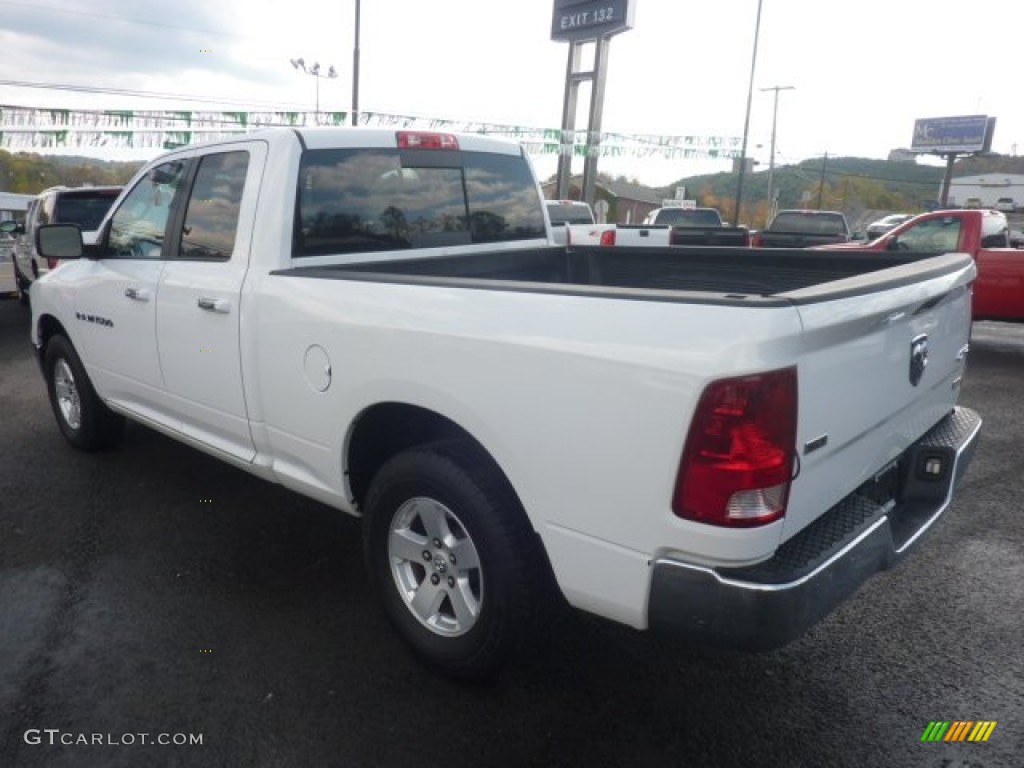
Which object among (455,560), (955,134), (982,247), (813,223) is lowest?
(455,560)

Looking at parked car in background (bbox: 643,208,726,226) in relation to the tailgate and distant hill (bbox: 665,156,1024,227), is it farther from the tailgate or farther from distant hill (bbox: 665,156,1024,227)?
distant hill (bbox: 665,156,1024,227)

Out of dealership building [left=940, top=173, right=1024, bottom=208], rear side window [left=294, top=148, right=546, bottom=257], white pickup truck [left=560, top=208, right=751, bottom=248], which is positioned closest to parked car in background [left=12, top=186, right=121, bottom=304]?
white pickup truck [left=560, top=208, right=751, bottom=248]

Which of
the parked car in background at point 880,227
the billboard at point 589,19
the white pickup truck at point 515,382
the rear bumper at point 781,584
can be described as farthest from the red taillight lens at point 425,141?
the billboard at point 589,19

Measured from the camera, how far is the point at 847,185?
340 feet

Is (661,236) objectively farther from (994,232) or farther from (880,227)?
(880,227)

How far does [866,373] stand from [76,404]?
4.85 metres

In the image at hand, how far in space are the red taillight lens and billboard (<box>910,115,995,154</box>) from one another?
291 ft

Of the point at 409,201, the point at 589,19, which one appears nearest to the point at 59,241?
the point at 409,201

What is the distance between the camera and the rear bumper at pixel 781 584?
194 cm

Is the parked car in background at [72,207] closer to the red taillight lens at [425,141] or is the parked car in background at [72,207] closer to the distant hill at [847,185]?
the red taillight lens at [425,141]

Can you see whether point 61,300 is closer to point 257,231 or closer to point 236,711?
point 257,231

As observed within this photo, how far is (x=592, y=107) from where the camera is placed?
28.2 meters

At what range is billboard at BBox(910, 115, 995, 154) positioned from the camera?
2997 inches

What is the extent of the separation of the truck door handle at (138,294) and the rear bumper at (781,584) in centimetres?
301
